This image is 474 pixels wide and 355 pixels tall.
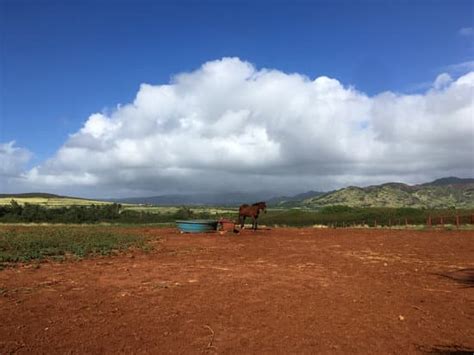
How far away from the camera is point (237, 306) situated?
9391mm

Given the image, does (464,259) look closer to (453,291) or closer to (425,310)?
(453,291)

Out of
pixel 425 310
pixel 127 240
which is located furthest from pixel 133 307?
pixel 127 240

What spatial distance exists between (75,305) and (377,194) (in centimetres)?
16639

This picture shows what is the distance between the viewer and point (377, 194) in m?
167

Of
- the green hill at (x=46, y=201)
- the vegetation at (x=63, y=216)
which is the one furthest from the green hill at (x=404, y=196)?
the vegetation at (x=63, y=216)

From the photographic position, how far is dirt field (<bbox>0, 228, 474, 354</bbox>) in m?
7.18

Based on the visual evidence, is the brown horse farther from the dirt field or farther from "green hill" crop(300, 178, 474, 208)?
"green hill" crop(300, 178, 474, 208)

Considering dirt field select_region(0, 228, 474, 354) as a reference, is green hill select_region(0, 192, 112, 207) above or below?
above

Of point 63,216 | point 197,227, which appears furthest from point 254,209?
point 63,216

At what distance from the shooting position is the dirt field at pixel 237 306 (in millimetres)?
7176

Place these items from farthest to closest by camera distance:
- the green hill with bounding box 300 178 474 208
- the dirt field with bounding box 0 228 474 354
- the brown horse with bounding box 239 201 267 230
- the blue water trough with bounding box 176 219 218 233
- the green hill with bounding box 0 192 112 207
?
the green hill with bounding box 300 178 474 208 < the green hill with bounding box 0 192 112 207 < the brown horse with bounding box 239 201 267 230 < the blue water trough with bounding box 176 219 218 233 < the dirt field with bounding box 0 228 474 354

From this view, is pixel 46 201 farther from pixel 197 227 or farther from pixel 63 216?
pixel 197 227

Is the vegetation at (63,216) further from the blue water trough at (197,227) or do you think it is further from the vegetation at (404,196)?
the vegetation at (404,196)

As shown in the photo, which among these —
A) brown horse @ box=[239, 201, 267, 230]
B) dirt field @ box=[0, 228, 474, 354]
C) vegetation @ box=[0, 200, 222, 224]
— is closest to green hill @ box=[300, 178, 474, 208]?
vegetation @ box=[0, 200, 222, 224]
